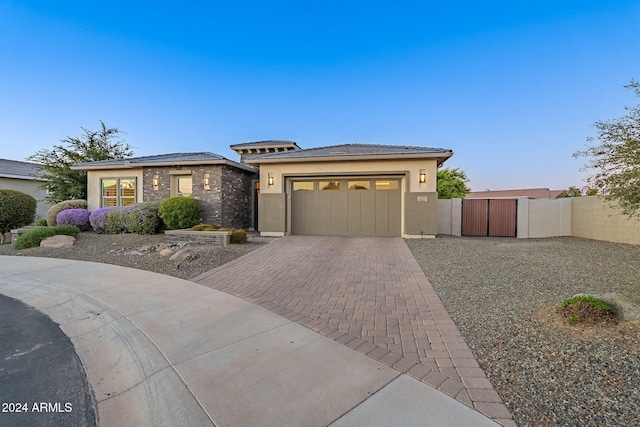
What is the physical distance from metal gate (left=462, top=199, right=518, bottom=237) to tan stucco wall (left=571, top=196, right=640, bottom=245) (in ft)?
7.94

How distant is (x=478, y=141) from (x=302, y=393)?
17.8 metres

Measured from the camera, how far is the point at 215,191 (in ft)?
41.2

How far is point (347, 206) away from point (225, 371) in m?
10.4

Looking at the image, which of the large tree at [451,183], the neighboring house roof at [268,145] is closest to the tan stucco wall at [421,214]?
the neighboring house roof at [268,145]

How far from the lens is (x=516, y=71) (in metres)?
11.4

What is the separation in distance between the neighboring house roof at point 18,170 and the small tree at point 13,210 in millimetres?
7819

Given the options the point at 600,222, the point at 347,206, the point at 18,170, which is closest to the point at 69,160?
the point at 18,170

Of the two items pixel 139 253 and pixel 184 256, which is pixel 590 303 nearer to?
pixel 184 256

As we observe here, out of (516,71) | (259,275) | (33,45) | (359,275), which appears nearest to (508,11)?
(516,71)

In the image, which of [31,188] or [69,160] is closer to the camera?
[69,160]

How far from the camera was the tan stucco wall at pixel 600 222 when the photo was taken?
941cm

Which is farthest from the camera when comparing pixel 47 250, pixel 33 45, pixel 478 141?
pixel 478 141

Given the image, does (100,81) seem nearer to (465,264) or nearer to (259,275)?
(259,275)

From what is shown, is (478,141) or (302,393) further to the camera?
(478,141)
